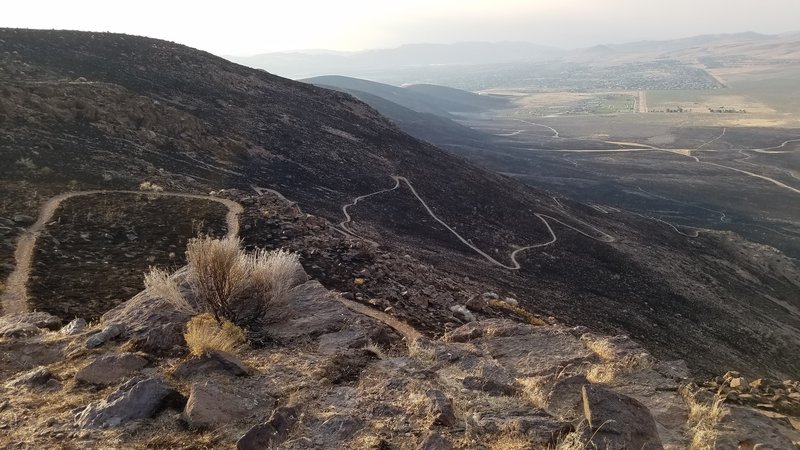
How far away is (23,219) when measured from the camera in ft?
45.3

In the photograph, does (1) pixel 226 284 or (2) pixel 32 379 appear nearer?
(2) pixel 32 379

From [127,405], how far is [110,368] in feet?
3.92

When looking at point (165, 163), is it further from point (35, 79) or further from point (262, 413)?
point (262, 413)

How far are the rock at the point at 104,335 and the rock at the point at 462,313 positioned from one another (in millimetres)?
7727

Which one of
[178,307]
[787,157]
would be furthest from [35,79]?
[787,157]

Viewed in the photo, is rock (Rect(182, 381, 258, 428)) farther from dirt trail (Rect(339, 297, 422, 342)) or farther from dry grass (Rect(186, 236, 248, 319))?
dirt trail (Rect(339, 297, 422, 342))

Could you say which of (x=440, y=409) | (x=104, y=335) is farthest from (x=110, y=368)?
(x=440, y=409)

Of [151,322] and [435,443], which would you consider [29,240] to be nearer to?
[151,322]

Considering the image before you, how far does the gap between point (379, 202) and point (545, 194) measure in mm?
22595

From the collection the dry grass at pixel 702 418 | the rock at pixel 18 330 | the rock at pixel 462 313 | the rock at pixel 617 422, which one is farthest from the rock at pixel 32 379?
the rock at pixel 462 313

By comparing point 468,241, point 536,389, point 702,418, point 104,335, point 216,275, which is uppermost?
point 216,275

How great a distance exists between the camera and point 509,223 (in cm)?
3803

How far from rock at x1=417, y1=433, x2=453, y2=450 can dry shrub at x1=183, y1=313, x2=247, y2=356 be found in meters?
3.33

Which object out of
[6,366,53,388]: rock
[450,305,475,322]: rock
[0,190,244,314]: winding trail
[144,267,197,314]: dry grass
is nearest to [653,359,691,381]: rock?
[450,305,475,322]: rock
